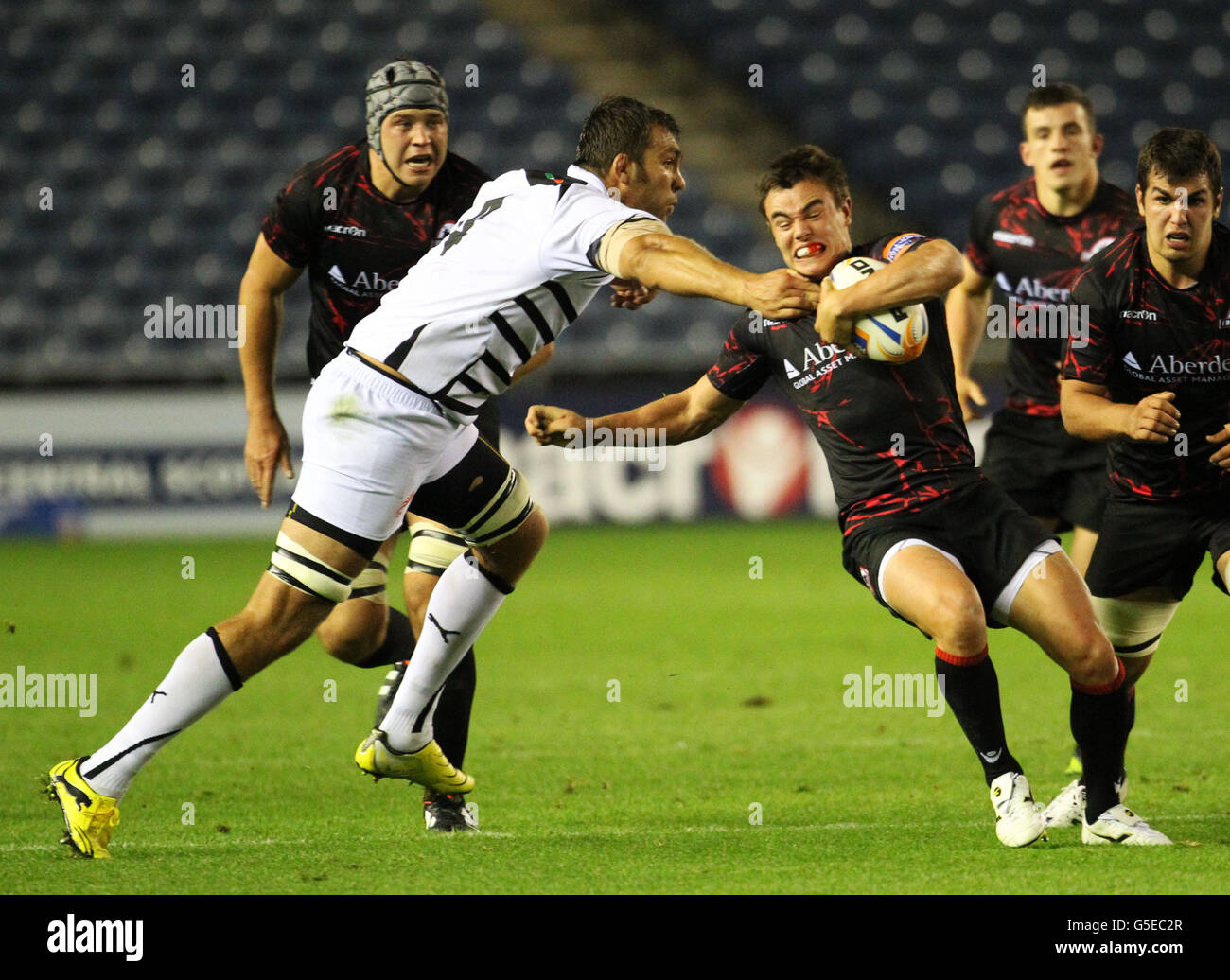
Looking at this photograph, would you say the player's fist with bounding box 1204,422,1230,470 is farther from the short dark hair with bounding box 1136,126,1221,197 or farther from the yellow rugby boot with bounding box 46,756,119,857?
the yellow rugby boot with bounding box 46,756,119,857

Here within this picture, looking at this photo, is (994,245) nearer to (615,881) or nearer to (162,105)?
(615,881)

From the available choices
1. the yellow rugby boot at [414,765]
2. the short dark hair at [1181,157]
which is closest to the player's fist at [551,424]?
the yellow rugby boot at [414,765]

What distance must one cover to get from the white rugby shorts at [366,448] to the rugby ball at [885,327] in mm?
1230

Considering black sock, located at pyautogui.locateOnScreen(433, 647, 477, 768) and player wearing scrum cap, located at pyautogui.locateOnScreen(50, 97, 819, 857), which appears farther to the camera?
black sock, located at pyautogui.locateOnScreen(433, 647, 477, 768)

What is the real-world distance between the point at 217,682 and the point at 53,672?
4.44 metres

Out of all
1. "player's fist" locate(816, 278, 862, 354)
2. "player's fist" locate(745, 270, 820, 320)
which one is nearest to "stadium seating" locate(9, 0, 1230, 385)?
"player's fist" locate(816, 278, 862, 354)

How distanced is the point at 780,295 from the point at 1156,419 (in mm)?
1505

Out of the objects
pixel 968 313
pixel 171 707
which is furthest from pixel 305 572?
pixel 968 313

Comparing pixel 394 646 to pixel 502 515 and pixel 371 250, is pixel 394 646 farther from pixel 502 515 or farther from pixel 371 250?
pixel 371 250

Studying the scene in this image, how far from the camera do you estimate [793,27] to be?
20141mm

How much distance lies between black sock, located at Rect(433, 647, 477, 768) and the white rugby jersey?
1.17m

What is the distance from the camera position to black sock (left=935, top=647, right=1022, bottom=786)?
473 centimetres
